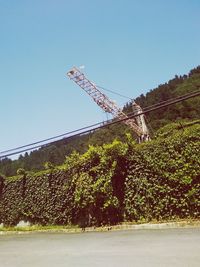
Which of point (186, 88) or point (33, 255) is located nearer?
point (33, 255)

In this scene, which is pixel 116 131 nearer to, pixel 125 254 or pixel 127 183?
pixel 127 183

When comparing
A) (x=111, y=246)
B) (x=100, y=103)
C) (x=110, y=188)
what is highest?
(x=100, y=103)

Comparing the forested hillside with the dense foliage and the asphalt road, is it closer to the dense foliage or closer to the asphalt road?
the dense foliage

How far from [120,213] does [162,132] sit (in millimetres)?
4202

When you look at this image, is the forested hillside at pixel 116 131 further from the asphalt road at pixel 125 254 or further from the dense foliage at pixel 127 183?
the asphalt road at pixel 125 254

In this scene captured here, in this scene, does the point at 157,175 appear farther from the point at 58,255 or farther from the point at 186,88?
the point at 186,88

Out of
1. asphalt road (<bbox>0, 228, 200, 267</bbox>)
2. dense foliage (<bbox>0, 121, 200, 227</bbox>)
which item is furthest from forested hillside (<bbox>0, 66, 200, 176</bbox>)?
asphalt road (<bbox>0, 228, 200, 267</bbox>)

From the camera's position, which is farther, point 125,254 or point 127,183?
point 127,183

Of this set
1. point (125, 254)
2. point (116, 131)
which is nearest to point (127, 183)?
point (125, 254)

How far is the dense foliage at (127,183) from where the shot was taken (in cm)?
1244

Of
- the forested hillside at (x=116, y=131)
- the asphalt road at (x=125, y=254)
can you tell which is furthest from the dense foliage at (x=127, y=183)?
the forested hillside at (x=116, y=131)

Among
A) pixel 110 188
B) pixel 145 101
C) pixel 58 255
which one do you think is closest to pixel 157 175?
pixel 110 188

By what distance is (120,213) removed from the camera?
13.9 metres

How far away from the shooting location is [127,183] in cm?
1406
